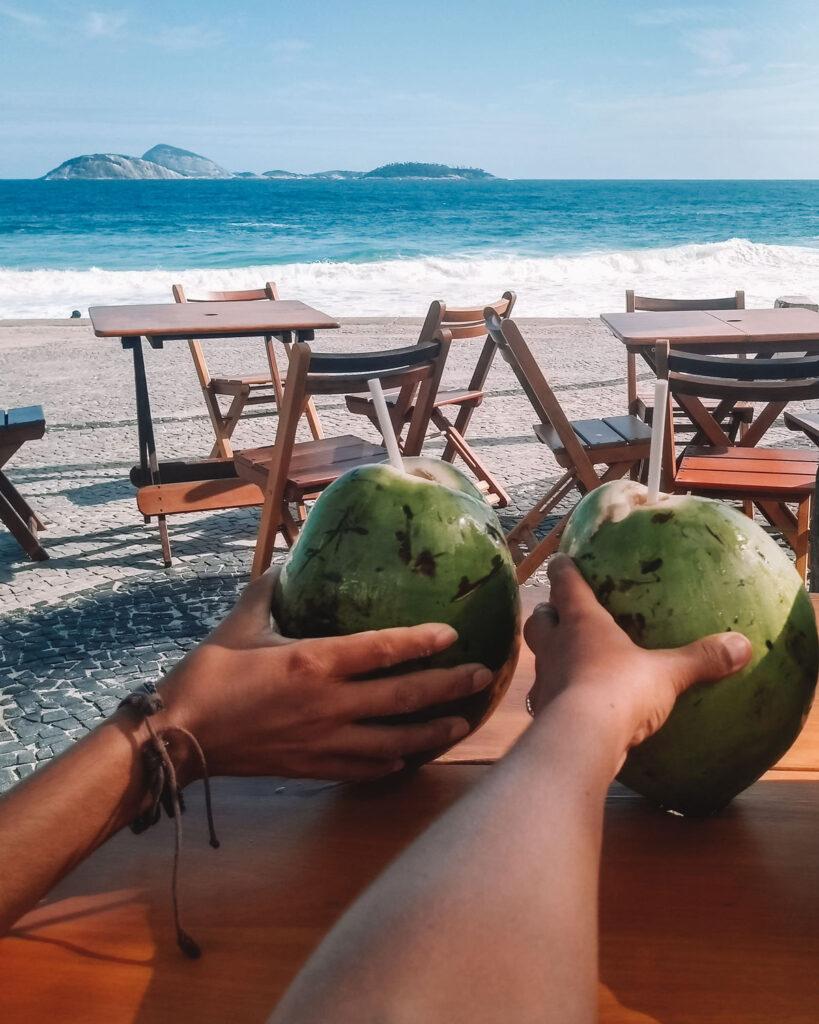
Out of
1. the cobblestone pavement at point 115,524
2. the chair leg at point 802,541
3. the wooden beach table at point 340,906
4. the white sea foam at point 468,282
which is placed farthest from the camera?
the white sea foam at point 468,282

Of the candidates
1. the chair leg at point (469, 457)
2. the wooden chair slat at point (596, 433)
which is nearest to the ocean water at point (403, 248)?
the chair leg at point (469, 457)

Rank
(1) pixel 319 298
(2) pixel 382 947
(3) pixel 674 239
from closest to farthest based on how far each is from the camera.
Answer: (2) pixel 382 947 → (1) pixel 319 298 → (3) pixel 674 239

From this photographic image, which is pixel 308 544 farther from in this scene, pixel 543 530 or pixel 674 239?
pixel 674 239

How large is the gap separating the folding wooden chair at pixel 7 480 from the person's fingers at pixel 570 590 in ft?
12.5

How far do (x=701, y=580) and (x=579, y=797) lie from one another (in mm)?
261

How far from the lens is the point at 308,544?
0.84 m

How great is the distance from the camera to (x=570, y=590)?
0.75 meters

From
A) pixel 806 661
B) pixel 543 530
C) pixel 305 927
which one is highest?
pixel 806 661

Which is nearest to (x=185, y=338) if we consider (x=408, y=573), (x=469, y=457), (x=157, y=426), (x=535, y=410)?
(x=469, y=457)

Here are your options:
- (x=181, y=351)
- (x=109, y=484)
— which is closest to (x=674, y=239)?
(x=181, y=351)

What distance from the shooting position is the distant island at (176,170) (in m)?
97.8

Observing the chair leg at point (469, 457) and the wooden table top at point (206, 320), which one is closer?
the wooden table top at point (206, 320)

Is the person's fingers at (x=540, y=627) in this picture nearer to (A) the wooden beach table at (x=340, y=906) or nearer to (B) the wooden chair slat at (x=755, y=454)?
(A) the wooden beach table at (x=340, y=906)

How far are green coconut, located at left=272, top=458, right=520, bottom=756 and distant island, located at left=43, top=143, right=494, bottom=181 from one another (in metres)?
108
